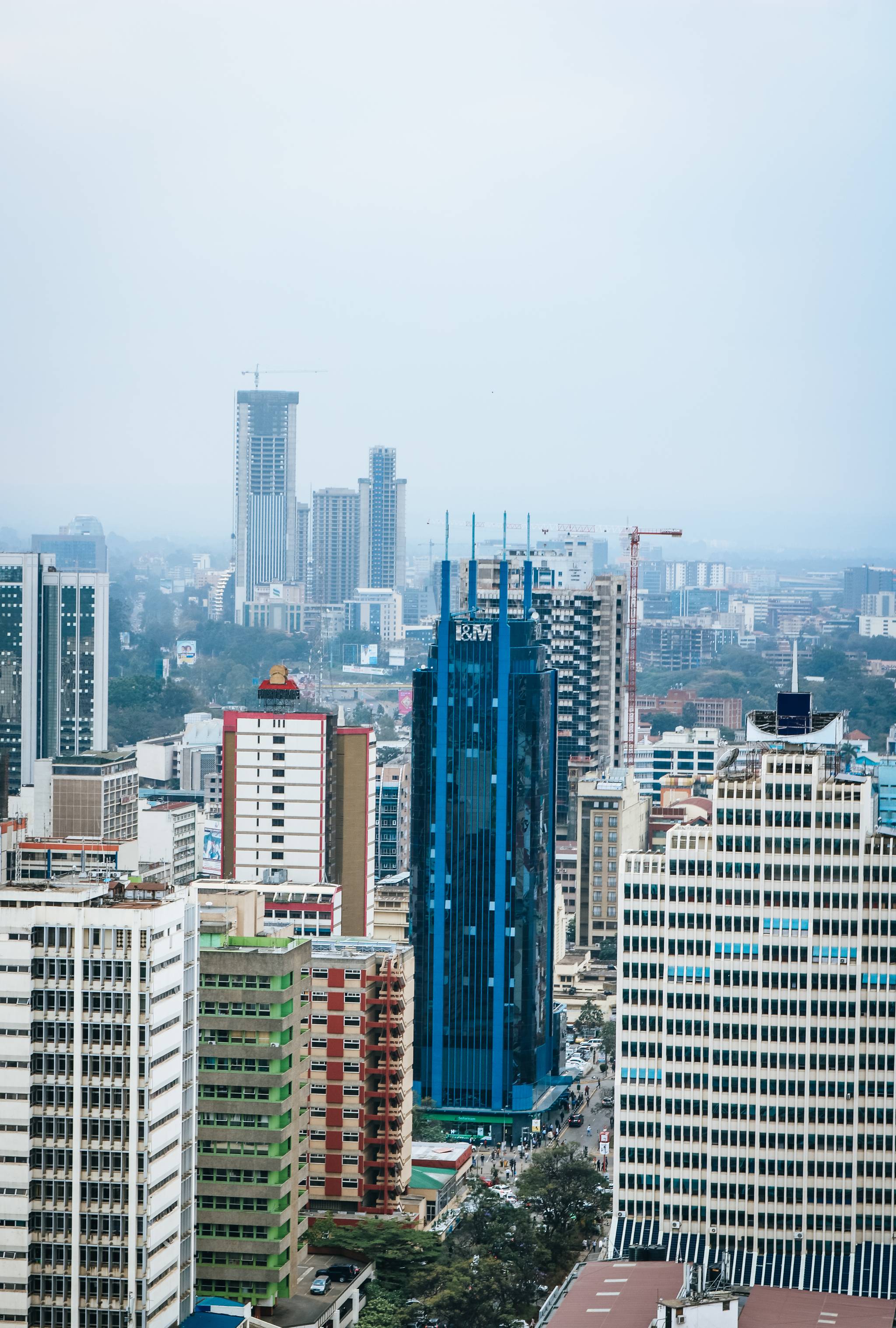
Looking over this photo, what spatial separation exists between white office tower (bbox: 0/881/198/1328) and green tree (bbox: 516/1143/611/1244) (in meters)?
8.33

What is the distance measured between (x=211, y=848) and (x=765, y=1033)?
2268 cm

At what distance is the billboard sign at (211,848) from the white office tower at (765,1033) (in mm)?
20156

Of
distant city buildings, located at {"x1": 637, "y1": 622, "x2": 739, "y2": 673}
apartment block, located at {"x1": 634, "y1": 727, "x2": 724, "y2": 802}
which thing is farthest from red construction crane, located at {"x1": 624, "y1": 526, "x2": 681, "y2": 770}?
distant city buildings, located at {"x1": 637, "y1": 622, "x2": 739, "y2": 673}

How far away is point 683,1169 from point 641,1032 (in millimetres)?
1506

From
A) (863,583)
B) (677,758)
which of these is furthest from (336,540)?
(677,758)

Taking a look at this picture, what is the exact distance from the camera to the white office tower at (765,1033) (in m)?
22.7

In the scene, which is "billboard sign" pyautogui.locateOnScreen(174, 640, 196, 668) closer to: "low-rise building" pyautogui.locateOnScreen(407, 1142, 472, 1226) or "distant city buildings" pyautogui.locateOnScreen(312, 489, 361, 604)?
"distant city buildings" pyautogui.locateOnScreen(312, 489, 361, 604)

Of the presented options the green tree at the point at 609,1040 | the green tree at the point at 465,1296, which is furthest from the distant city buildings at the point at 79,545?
the green tree at the point at 465,1296

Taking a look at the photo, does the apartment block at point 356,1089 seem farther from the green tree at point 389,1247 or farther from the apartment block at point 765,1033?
the apartment block at point 765,1033

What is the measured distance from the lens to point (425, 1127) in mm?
30062

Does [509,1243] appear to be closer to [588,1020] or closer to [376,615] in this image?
[588,1020]

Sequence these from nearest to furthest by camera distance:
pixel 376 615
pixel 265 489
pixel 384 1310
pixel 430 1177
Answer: pixel 384 1310, pixel 430 1177, pixel 376 615, pixel 265 489

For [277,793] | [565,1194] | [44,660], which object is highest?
[44,660]

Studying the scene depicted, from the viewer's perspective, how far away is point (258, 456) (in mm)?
104750
